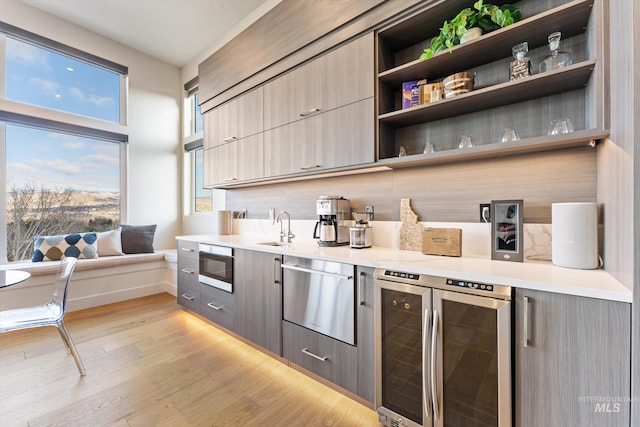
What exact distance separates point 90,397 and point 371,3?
310 cm

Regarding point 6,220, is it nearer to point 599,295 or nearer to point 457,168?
point 457,168

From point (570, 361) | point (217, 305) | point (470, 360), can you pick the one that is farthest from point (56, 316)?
point (570, 361)

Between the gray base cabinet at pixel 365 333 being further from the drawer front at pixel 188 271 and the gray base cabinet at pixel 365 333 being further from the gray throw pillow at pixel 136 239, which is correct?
the gray throw pillow at pixel 136 239

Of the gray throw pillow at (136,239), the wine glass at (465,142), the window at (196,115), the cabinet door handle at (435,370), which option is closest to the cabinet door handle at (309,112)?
the wine glass at (465,142)

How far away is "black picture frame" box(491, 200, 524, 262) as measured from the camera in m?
1.42

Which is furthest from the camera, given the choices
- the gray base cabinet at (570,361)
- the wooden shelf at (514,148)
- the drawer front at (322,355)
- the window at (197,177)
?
the window at (197,177)

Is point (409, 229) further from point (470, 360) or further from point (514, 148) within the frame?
point (470, 360)

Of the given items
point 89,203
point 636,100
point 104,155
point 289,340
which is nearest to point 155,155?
point 104,155

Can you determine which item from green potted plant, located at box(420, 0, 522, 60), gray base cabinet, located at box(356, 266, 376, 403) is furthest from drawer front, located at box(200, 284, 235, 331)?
green potted plant, located at box(420, 0, 522, 60)

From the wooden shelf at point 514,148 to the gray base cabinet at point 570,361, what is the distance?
751mm

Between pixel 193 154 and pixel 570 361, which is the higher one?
pixel 193 154

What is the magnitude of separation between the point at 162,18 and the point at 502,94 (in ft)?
13.0

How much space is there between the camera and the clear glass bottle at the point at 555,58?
134cm

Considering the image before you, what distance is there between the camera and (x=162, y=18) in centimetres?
337
